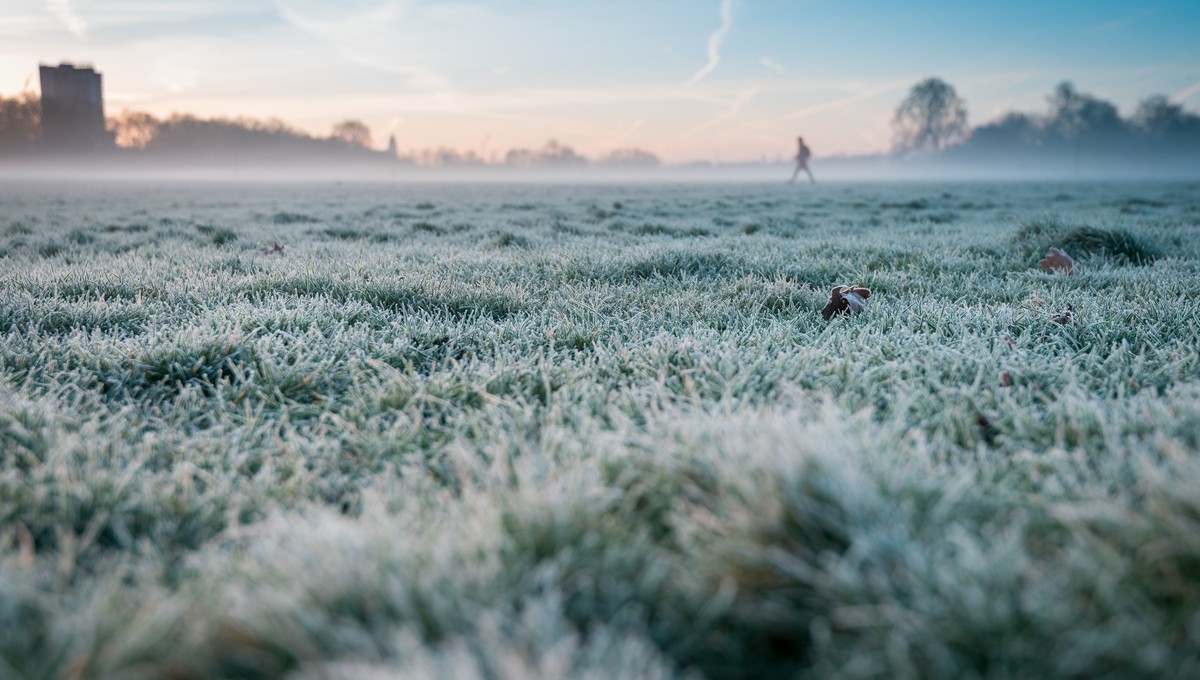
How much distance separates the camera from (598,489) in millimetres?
1509

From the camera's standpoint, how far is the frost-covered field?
1.11 meters

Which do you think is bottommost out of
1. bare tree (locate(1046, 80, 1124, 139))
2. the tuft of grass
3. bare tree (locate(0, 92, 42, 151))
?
the tuft of grass

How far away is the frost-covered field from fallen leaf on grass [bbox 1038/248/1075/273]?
5.02 feet

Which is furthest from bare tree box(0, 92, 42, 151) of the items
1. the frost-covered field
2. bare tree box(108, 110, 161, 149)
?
the frost-covered field

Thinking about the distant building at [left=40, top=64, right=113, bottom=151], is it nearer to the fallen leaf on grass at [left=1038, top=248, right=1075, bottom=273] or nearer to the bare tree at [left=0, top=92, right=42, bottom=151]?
the bare tree at [left=0, top=92, right=42, bottom=151]

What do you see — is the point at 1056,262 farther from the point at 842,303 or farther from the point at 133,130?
the point at 133,130

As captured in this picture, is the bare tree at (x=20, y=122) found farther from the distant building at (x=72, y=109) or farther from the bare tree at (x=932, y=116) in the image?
the bare tree at (x=932, y=116)

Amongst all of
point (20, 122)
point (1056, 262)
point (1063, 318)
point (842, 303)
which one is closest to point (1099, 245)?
point (1056, 262)

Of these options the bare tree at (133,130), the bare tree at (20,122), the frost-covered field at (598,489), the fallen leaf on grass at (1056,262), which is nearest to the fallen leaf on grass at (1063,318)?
the frost-covered field at (598,489)

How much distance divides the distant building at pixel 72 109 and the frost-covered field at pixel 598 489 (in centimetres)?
11487

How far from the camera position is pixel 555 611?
3.71ft

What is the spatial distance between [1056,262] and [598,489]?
539cm

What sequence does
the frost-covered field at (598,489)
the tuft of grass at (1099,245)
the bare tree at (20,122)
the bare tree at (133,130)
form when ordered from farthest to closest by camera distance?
the bare tree at (133,130) < the bare tree at (20,122) < the tuft of grass at (1099,245) < the frost-covered field at (598,489)

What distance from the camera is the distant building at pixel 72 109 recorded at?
9062cm
